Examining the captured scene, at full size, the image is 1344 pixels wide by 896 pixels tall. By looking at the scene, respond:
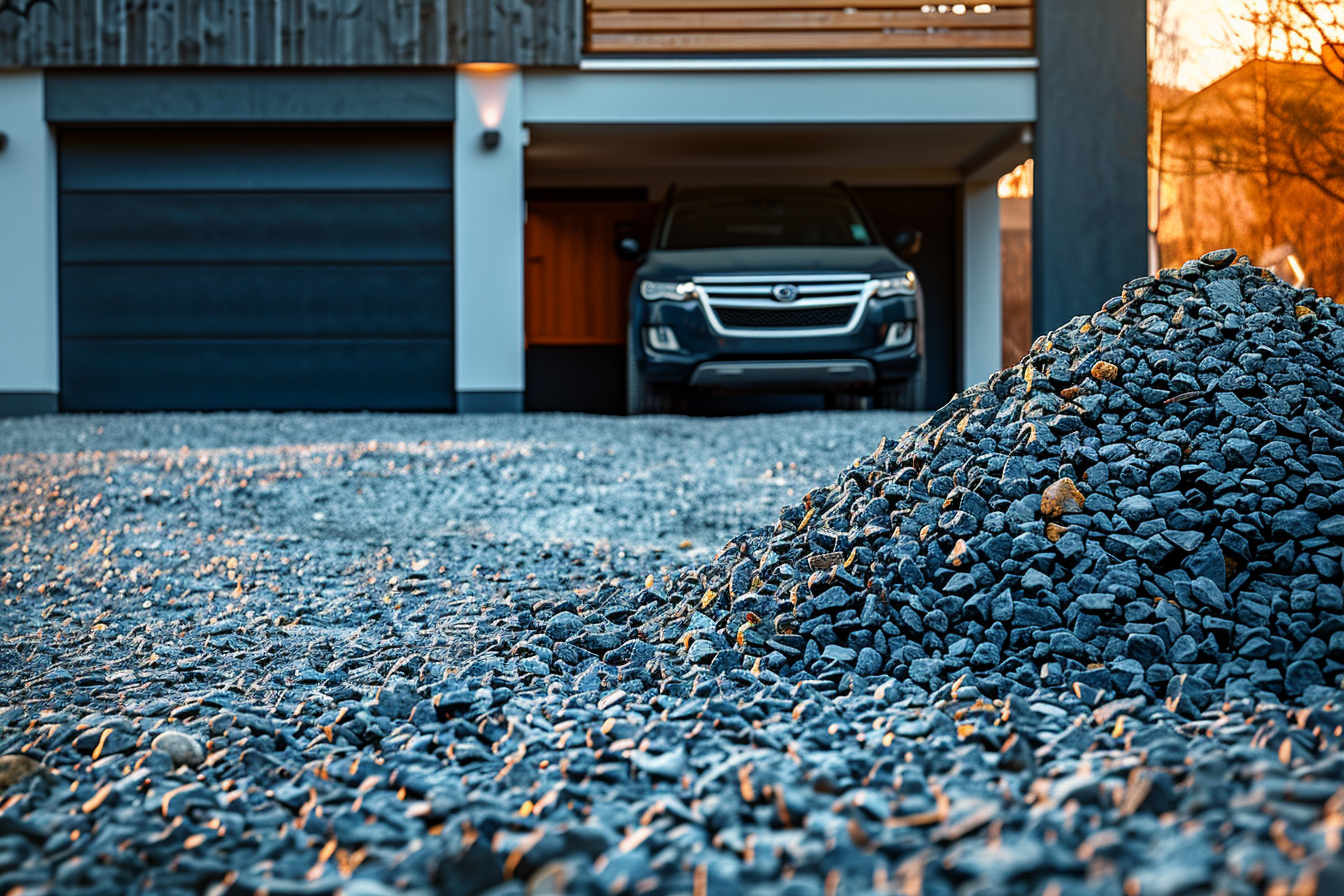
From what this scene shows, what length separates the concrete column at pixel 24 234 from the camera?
9.99m

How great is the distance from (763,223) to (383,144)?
3.44m

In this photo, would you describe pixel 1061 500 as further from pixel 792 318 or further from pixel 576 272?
pixel 576 272

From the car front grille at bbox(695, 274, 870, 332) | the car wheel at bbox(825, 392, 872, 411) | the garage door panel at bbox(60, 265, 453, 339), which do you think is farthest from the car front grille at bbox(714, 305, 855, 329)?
the garage door panel at bbox(60, 265, 453, 339)

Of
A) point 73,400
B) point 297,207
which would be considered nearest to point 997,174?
point 297,207

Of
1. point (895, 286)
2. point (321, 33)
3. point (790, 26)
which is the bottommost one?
point (895, 286)

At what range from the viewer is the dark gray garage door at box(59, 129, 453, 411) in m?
10.2

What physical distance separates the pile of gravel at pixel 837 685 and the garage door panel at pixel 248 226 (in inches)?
244

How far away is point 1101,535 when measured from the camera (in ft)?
9.42

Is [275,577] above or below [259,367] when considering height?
below

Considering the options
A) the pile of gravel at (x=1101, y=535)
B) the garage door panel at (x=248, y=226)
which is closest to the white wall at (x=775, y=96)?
the garage door panel at (x=248, y=226)

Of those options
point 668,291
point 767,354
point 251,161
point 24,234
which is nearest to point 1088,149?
point 767,354

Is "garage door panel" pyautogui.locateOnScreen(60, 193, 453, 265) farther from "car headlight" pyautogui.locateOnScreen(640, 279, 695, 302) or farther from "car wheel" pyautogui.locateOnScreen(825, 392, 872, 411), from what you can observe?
"car wheel" pyautogui.locateOnScreen(825, 392, 872, 411)

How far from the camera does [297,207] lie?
1025 centimetres

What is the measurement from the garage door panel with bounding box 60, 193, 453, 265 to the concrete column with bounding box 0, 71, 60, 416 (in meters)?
0.25
